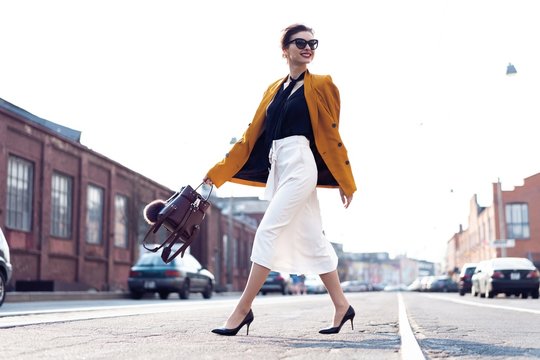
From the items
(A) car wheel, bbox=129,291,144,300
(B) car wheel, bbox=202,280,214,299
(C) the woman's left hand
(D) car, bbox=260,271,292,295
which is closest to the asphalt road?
(C) the woman's left hand

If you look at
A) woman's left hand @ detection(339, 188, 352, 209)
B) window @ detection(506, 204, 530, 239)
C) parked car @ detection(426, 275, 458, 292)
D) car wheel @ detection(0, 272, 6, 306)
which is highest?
window @ detection(506, 204, 530, 239)

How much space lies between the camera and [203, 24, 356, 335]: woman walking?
211 inches

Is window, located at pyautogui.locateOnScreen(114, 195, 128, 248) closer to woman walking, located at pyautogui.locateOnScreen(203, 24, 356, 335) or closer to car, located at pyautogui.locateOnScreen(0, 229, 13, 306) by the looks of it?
car, located at pyautogui.locateOnScreen(0, 229, 13, 306)

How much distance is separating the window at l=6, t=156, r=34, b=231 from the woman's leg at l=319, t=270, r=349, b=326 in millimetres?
20694

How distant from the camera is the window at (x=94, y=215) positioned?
31.0 metres

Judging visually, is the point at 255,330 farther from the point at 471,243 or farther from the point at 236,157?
the point at 471,243

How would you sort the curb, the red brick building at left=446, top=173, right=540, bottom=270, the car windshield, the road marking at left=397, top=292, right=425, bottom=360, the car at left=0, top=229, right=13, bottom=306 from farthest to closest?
A: 1. the red brick building at left=446, top=173, right=540, bottom=270
2. the car windshield
3. the curb
4. the car at left=0, top=229, right=13, bottom=306
5. the road marking at left=397, top=292, right=425, bottom=360

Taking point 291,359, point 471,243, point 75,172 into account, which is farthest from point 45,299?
point 471,243

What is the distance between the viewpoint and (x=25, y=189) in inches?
1018

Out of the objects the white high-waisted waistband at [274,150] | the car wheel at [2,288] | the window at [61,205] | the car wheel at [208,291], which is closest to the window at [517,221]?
the car wheel at [208,291]

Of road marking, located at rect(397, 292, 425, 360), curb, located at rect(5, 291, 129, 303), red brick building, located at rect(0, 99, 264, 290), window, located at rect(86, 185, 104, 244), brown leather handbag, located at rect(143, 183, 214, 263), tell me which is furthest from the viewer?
window, located at rect(86, 185, 104, 244)

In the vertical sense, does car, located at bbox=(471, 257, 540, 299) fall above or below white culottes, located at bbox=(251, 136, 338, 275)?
below

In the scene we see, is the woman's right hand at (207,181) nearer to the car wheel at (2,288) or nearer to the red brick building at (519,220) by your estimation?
the car wheel at (2,288)

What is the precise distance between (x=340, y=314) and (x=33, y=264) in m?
21.7
